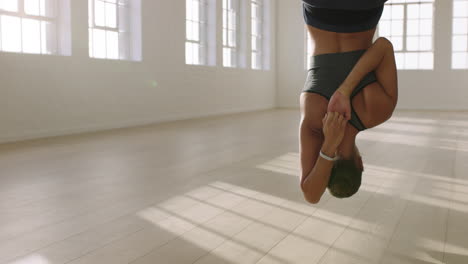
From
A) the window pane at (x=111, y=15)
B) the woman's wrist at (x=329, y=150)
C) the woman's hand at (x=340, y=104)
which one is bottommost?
the woman's wrist at (x=329, y=150)

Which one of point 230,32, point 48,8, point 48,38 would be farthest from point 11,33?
point 230,32

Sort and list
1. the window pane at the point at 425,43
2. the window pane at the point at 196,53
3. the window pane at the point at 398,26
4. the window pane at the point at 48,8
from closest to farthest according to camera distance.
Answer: the window pane at the point at 48,8 → the window pane at the point at 196,53 → the window pane at the point at 425,43 → the window pane at the point at 398,26

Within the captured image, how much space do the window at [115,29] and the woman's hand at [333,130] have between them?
8.02 m

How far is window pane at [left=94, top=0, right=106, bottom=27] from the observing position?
28.6ft

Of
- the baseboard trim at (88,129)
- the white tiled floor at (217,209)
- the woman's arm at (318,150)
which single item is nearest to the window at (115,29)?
the baseboard trim at (88,129)

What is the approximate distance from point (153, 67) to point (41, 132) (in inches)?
122

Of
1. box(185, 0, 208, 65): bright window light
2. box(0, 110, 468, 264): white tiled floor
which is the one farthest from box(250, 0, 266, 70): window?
box(0, 110, 468, 264): white tiled floor

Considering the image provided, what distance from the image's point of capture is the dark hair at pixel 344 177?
1.11 metres

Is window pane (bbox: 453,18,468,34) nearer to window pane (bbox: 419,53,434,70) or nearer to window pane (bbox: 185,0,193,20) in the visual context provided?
window pane (bbox: 419,53,434,70)

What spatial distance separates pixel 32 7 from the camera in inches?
297

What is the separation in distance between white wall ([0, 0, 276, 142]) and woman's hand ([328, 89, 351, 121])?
6579 mm

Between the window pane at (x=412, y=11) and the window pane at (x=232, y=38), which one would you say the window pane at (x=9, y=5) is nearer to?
the window pane at (x=232, y=38)

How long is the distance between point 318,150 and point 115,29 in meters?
8.65

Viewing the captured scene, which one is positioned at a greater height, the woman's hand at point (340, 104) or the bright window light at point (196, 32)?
the bright window light at point (196, 32)
